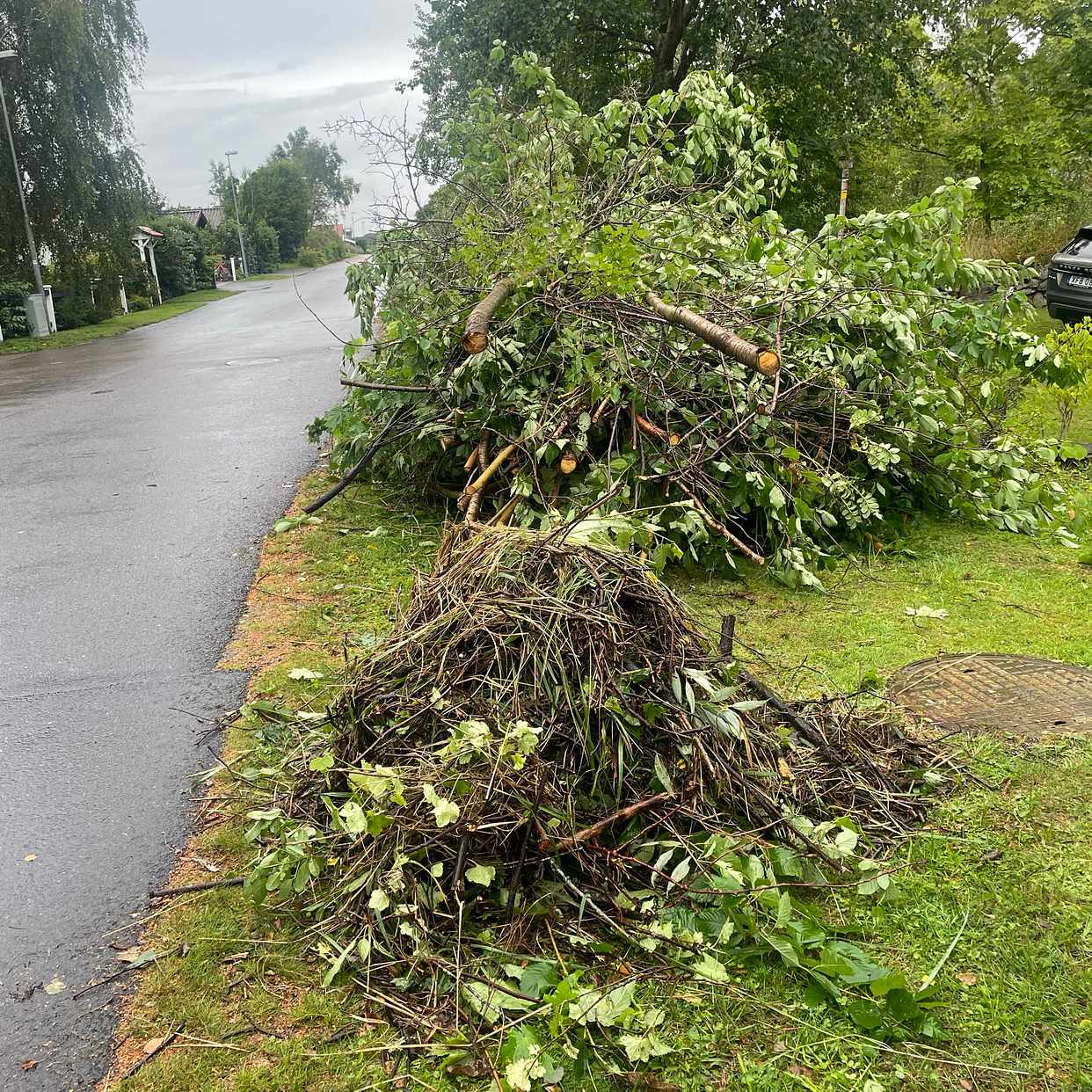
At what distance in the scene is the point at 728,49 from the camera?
19.2 meters

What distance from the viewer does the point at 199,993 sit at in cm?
257

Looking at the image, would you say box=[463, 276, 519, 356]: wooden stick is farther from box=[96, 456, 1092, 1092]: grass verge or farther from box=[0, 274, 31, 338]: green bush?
box=[0, 274, 31, 338]: green bush

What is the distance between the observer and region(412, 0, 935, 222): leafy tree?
59.4 feet

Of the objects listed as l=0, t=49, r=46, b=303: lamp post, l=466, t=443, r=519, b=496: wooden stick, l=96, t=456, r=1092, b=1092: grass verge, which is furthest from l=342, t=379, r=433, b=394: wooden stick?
l=0, t=49, r=46, b=303: lamp post

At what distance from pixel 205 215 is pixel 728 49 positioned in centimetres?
5871

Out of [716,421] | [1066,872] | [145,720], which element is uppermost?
[716,421]

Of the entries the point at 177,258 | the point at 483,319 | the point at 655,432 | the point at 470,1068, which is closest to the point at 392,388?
the point at 483,319

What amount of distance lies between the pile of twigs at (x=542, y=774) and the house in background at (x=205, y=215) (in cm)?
6872

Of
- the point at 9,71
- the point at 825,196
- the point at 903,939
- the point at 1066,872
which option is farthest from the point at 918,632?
the point at 9,71

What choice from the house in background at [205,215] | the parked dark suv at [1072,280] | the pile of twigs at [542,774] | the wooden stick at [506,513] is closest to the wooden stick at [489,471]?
the wooden stick at [506,513]

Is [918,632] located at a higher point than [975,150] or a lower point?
lower

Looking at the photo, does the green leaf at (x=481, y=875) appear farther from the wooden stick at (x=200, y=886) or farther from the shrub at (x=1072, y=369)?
the shrub at (x=1072, y=369)

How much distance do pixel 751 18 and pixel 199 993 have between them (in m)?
19.6

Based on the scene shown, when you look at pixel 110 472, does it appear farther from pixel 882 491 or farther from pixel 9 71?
pixel 9 71
